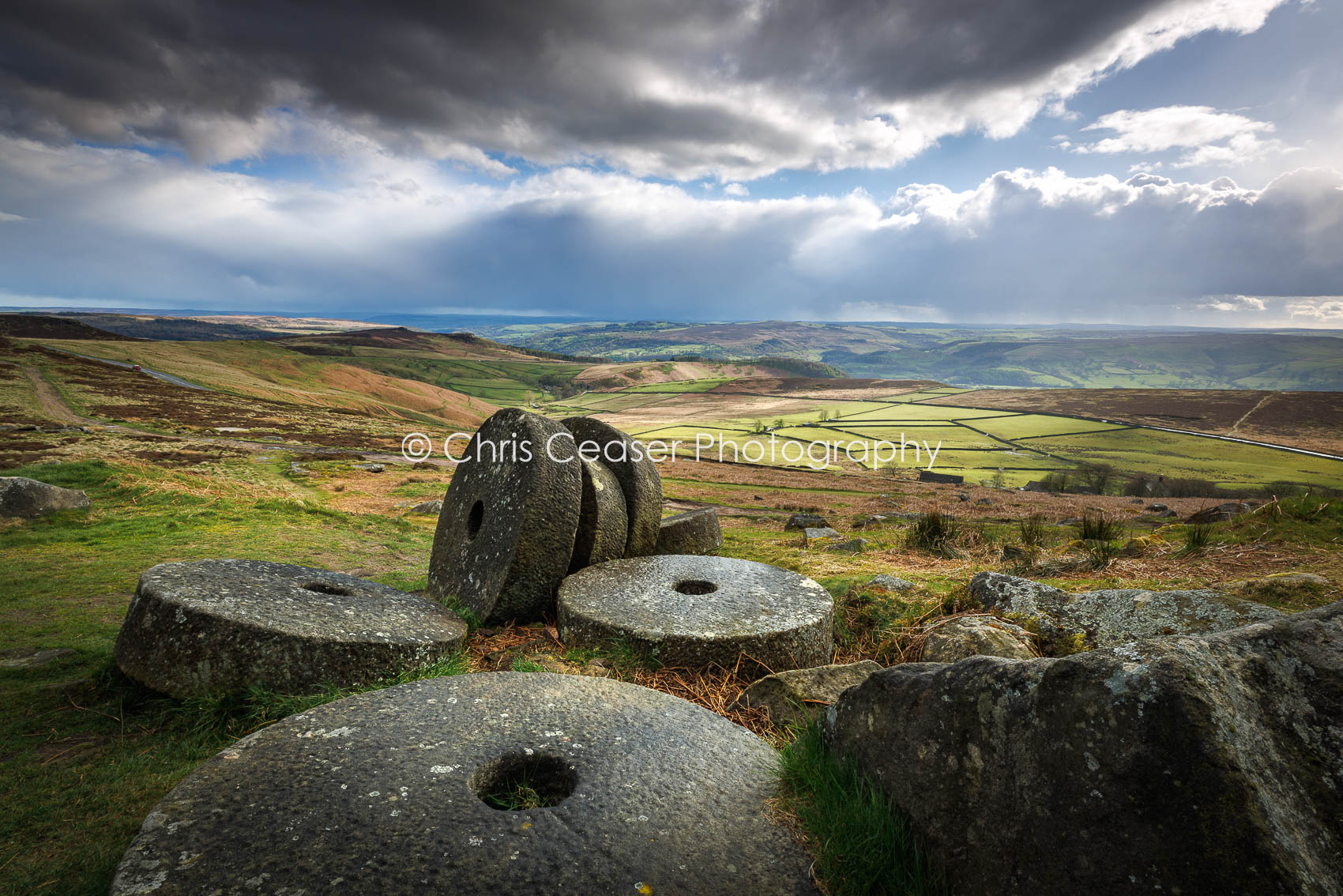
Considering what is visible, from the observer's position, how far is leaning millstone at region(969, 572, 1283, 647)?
161 inches

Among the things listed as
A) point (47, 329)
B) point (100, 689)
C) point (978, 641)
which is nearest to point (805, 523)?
point (978, 641)

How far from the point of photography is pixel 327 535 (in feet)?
43.4

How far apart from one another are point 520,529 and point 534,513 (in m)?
0.25

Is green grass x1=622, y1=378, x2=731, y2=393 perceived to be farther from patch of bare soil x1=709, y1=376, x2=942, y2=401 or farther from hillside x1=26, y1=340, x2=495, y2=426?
hillside x1=26, y1=340, x2=495, y2=426

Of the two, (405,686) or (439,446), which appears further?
(439,446)

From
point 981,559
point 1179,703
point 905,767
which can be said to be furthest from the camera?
point 981,559

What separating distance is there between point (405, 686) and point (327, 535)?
1078 centimetres

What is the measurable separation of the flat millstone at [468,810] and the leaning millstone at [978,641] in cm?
207

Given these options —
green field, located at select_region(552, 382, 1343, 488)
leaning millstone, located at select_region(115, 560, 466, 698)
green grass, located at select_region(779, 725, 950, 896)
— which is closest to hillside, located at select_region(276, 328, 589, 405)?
green field, located at select_region(552, 382, 1343, 488)

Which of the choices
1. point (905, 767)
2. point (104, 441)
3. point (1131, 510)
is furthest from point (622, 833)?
point (1131, 510)

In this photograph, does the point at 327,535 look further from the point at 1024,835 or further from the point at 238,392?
the point at 238,392

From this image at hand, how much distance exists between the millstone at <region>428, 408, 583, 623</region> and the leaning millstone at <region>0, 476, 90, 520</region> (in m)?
10.4

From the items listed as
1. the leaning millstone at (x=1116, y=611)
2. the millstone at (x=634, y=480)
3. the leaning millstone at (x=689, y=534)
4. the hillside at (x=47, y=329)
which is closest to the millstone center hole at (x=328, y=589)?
the millstone at (x=634, y=480)

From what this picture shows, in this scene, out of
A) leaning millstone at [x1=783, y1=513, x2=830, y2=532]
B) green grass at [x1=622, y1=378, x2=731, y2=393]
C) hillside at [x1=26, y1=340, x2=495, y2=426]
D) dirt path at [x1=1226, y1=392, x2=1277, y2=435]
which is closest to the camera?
leaning millstone at [x1=783, y1=513, x2=830, y2=532]
